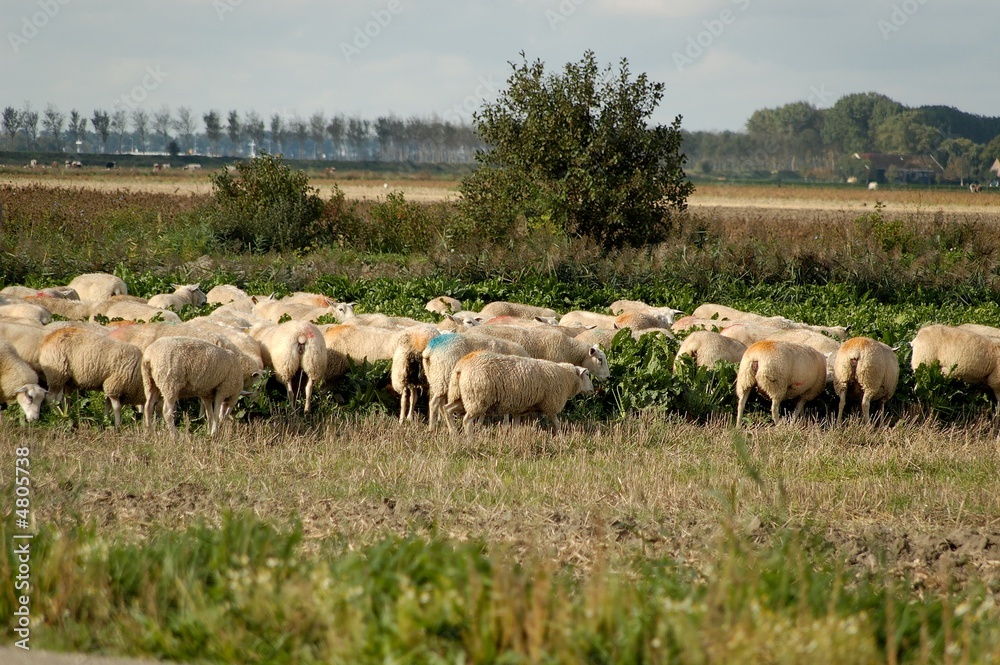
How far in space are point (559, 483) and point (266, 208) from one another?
17.6 meters

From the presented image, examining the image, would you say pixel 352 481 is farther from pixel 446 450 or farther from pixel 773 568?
pixel 773 568

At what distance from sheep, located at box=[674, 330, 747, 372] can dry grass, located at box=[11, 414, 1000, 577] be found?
1.11 meters

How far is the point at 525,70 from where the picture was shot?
64.7 feet

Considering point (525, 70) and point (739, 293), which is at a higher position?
point (525, 70)

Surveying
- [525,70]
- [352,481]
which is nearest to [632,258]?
[525,70]

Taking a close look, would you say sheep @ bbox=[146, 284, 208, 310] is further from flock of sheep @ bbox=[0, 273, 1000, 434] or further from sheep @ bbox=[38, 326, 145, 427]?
sheep @ bbox=[38, 326, 145, 427]

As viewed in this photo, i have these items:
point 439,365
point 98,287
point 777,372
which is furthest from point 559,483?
point 98,287

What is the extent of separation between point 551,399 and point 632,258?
9402 mm

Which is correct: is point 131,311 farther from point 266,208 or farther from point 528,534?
point 266,208

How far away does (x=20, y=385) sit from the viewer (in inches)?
334

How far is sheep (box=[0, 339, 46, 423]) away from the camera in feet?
27.5

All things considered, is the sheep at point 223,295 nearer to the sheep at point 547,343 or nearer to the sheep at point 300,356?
the sheep at point 300,356

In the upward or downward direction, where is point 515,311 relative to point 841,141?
downward

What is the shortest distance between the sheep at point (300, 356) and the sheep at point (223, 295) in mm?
5180
